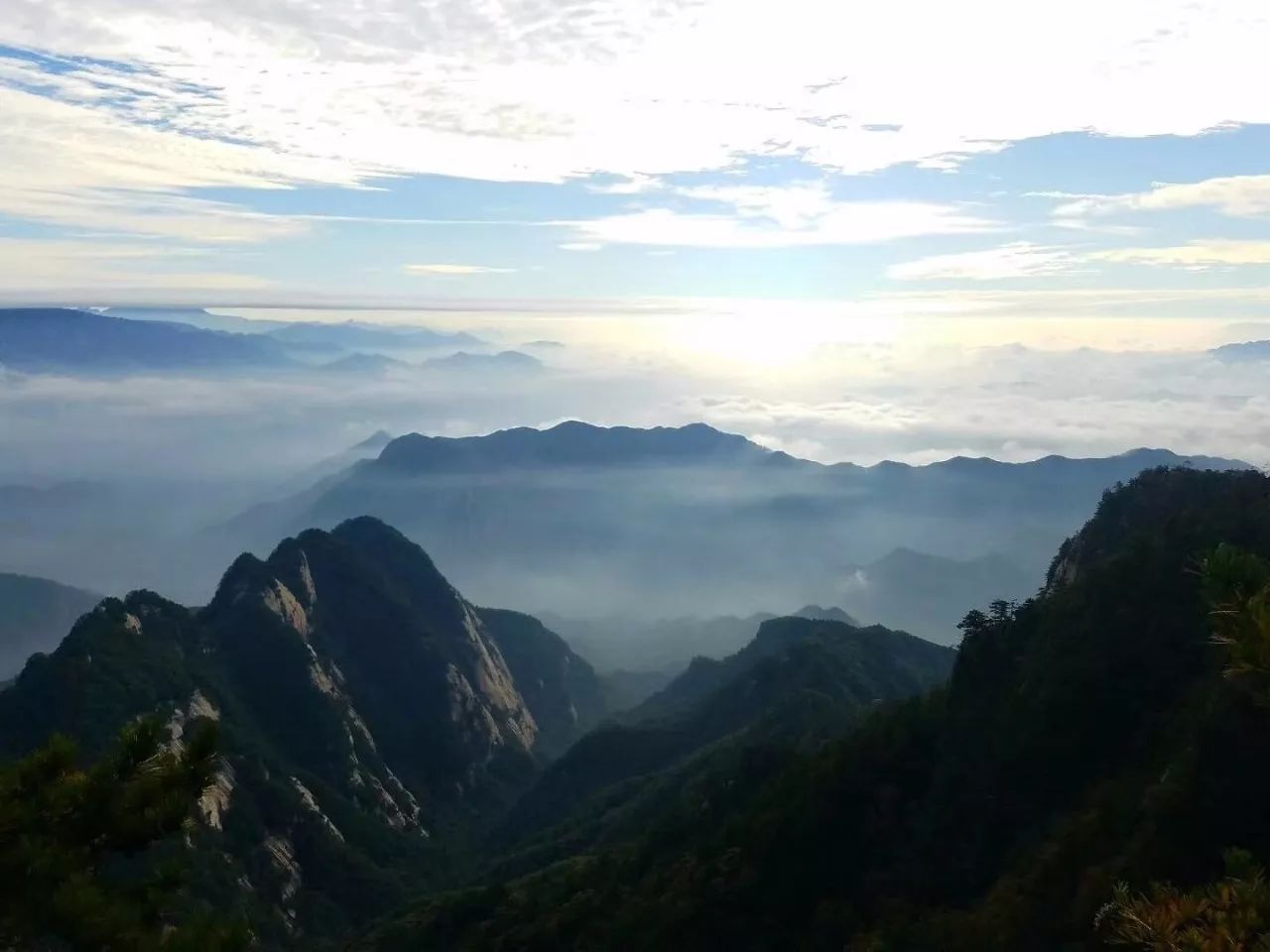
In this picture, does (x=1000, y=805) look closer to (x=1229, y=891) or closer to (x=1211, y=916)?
(x=1229, y=891)

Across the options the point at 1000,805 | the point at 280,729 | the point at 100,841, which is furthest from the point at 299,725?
the point at 100,841

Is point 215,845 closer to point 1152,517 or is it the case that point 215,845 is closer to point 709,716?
point 709,716

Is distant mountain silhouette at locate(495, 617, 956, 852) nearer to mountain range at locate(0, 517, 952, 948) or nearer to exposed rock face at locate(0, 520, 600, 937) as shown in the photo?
mountain range at locate(0, 517, 952, 948)

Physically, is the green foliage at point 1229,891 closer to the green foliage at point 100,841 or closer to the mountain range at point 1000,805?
the green foliage at point 100,841

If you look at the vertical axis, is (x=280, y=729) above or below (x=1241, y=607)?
below

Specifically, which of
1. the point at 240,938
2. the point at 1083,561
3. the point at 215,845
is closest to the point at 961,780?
the point at 1083,561

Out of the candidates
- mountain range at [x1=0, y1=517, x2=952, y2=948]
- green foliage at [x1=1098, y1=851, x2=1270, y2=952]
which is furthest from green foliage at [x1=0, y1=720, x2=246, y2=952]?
mountain range at [x1=0, y1=517, x2=952, y2=948]

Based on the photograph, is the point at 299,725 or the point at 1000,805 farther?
the point at 299,725

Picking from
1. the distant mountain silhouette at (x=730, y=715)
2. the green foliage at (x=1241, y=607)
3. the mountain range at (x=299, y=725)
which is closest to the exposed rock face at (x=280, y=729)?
the mountain range at (x=299, y=725)
